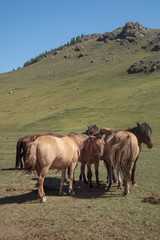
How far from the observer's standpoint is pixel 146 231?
5.91 m

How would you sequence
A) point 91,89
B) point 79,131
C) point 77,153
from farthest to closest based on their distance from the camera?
point 91,89, point 79,131, point 77,153

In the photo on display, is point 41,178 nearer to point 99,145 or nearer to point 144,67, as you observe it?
point 99,145

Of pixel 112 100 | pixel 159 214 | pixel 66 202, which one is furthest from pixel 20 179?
pixel 112 100

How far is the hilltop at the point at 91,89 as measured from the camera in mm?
50000

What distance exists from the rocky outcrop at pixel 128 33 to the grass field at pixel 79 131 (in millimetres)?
12083

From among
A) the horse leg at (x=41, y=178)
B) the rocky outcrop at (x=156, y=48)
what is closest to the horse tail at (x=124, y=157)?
the horse leg at (x=41, y=178)

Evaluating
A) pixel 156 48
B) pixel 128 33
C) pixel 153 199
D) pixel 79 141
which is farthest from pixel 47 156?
pixel 128 33

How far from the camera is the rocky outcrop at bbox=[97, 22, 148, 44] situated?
156000 mm

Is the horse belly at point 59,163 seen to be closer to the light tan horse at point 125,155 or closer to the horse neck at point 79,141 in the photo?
the horse neck at point 79,141

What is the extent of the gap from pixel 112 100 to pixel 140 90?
363 inches

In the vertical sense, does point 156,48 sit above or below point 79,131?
above

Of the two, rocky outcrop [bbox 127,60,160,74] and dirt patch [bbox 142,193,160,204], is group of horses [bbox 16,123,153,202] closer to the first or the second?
dirt patch [bbox 142,193,160,204]

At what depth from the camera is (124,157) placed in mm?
8891

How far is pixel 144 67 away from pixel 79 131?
215 ft
